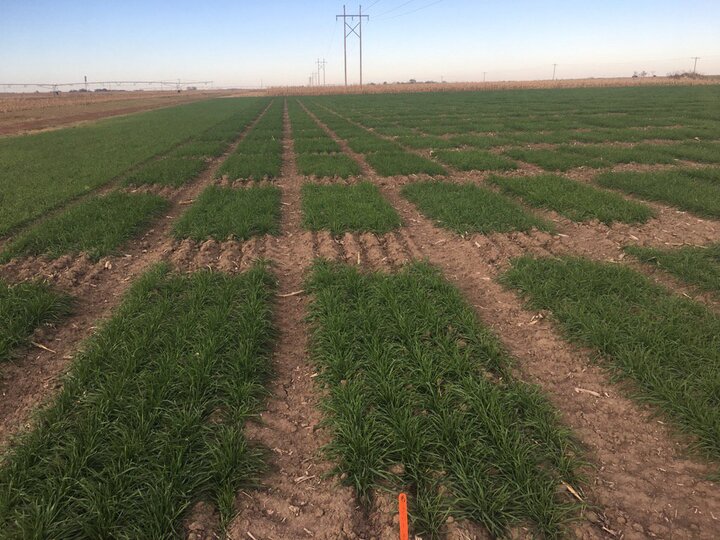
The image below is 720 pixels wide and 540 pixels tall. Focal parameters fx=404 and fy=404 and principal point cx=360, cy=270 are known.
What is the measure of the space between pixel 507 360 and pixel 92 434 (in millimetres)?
3534

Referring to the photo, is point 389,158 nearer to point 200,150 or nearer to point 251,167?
point 251,167

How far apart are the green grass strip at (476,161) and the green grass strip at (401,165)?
0.76m

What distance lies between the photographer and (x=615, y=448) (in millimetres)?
2979

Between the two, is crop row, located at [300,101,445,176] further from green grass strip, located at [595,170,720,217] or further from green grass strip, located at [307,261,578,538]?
green grass strip, located at [307,261,578,538]

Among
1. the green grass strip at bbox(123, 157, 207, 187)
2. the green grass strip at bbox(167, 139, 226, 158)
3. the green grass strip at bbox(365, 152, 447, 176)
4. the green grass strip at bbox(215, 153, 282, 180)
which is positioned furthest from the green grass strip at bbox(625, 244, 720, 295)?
the green grass strip at bbox(167, 139, 226, 158)

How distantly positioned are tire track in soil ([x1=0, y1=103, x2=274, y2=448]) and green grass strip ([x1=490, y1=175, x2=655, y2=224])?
307 inches

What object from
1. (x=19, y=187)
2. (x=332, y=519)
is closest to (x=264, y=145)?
(x=19, y=187)

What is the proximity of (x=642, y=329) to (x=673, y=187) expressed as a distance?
7461 millimetres

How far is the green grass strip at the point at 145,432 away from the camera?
2.41 metres

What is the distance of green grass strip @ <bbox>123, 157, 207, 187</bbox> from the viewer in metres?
12.0

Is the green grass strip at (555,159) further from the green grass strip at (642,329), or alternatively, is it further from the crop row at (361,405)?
the crop row at (361,405)

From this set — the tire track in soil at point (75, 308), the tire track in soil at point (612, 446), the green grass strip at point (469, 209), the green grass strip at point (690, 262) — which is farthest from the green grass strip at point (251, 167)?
the green grass strip at point (690, 262)

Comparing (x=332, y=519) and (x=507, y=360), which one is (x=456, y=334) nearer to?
(x=507, y=360)

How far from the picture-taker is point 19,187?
11602mm
